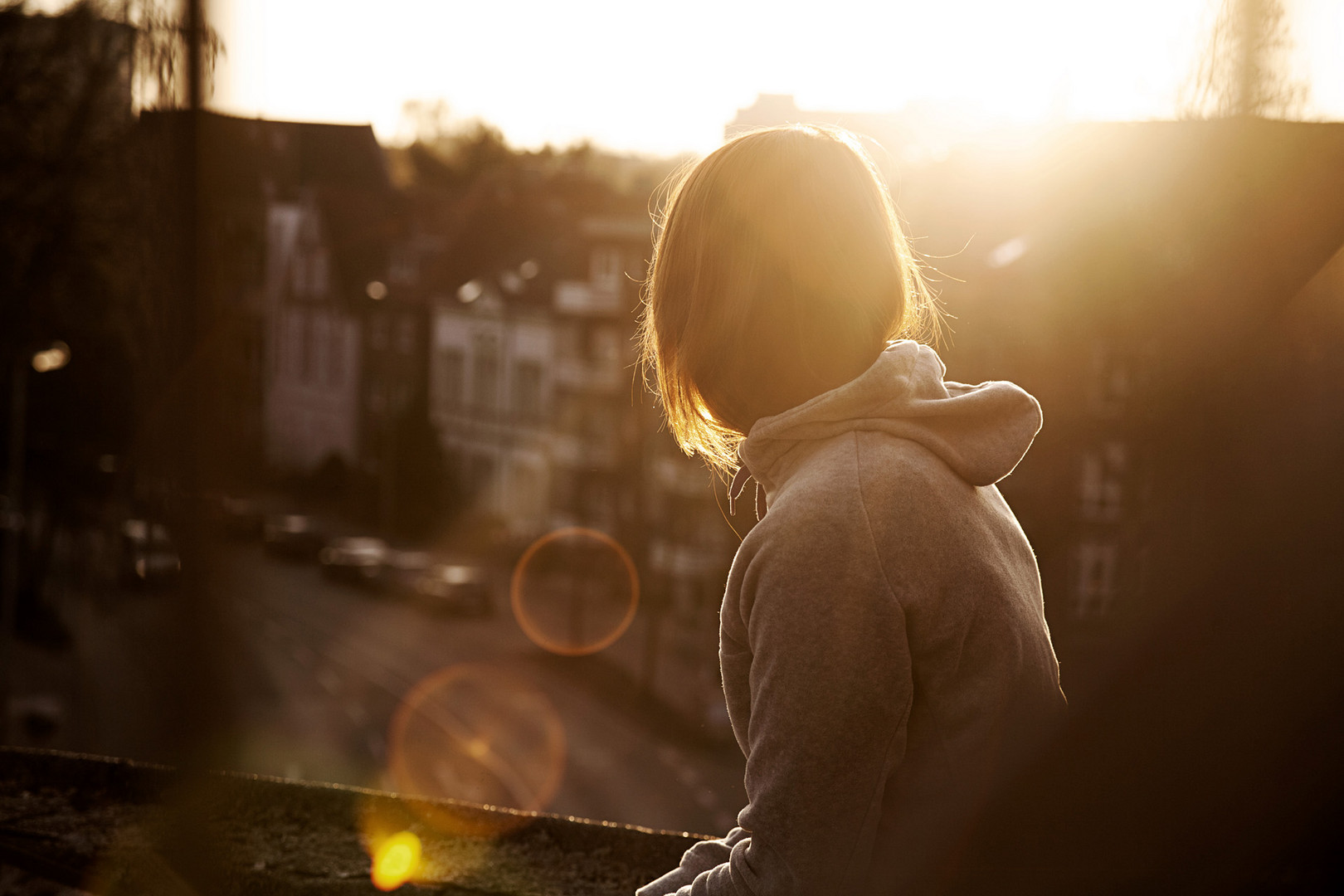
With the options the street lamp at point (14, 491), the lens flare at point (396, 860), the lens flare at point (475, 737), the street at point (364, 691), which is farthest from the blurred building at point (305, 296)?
the lens flare at point (475, 737)

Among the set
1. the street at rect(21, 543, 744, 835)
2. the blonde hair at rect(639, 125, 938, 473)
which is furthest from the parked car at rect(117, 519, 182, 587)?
the street at rect(21, 543, 744, 835)

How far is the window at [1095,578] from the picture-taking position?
161 cm

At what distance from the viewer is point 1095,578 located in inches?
67.9

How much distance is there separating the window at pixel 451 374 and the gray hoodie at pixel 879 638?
13344 mm

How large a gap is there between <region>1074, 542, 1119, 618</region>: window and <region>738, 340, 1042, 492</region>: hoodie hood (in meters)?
1.08

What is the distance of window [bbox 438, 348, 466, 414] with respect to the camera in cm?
1368

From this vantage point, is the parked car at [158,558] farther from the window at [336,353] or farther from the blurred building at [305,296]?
the window at [336,353]

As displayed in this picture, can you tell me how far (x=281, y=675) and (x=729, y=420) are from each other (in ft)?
54.8

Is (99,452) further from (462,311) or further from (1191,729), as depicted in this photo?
(1191,729)

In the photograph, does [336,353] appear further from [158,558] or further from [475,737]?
[158,558]

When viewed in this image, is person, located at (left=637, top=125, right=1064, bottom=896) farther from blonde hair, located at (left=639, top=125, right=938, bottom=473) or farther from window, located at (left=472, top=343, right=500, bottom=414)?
window, located at (left=472, top=343, right=500, bottom=414)

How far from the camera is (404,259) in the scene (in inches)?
484

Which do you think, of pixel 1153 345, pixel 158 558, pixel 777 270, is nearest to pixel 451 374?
pixel 158 558

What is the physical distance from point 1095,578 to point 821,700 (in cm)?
131
